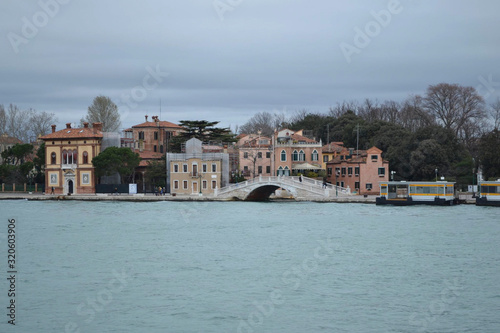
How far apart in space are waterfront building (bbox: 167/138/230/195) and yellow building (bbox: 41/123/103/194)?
662 centimetres

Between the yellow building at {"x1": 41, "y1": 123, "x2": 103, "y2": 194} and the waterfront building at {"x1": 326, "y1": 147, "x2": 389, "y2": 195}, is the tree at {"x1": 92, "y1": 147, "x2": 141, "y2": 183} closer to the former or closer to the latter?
the yellow building at {"x1": 41, "y1": 123, "x2": 103, "y2": 194}

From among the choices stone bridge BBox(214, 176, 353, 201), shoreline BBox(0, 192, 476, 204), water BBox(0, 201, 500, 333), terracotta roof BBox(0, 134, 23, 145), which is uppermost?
terracotta roof BBox(0, 134, 23, 145)

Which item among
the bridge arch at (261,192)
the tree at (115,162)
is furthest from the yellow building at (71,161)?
the bridge arch at (261,192)

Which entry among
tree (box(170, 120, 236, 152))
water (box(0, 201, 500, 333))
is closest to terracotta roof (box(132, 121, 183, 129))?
tree (box(170, 120, 236, 152))

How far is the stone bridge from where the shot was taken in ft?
179

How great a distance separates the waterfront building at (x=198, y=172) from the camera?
60406mm

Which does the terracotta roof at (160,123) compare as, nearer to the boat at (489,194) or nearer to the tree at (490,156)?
the tree at (490,156)

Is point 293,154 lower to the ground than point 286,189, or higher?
higher

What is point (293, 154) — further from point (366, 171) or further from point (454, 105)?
point (454, 105)

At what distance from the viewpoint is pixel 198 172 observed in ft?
198

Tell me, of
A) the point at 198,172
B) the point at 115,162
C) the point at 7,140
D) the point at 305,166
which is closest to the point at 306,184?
the point at 305,166

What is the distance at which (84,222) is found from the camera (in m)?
42.0

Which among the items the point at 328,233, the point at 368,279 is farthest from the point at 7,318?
the point at 328,233

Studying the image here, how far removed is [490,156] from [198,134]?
2562 centimetres
